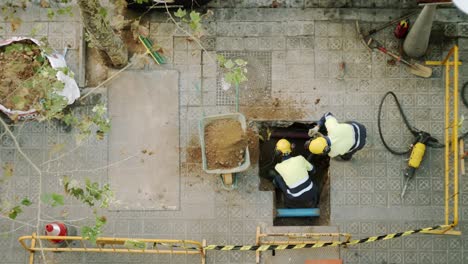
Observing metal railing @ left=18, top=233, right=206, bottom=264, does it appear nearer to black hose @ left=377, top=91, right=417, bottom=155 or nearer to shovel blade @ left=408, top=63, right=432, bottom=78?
black hose @ left=377, top=91, right=417, bottom=155

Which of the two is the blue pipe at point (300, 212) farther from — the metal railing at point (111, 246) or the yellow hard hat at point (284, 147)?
the metal railing at point (111, 246)

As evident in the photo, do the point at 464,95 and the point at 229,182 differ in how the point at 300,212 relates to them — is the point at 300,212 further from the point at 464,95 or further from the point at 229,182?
the point at 464,95

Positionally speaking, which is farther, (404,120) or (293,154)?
(293,154)

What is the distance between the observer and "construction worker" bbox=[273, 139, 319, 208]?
8516 millimetres

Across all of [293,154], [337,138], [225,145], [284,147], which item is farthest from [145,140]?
[337,138]

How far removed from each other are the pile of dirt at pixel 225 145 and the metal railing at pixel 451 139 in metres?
3.32

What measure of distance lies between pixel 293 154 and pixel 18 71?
4807 millimetres

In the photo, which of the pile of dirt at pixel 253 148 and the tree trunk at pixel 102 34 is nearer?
the tree trunk at pixel 102 34

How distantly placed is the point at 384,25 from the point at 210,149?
12.3 feet

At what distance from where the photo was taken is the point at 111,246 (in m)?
9.08

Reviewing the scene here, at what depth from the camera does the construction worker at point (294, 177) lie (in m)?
8.52

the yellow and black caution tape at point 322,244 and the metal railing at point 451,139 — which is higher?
the metal railing at point 451,139

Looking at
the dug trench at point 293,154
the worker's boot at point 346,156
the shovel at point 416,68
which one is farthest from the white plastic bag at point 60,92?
the shovel at point 416,68

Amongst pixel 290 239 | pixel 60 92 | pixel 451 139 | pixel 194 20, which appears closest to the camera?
pixel 194 20
